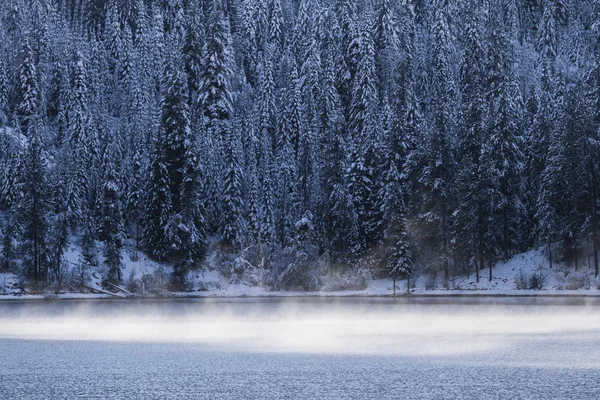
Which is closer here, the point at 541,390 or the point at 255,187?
the point at 541,390

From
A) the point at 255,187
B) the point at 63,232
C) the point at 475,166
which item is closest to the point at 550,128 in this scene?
the point at 475,166

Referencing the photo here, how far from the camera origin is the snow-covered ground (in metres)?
50.1

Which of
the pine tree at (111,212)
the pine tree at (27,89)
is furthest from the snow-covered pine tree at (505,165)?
the pine tree at (27,89)

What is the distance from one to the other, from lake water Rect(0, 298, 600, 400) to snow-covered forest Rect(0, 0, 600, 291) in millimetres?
22423

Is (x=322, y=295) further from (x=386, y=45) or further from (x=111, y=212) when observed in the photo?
(x=386, y=45)

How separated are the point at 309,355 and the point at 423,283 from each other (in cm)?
3844

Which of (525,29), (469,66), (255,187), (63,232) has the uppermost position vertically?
(525,29)

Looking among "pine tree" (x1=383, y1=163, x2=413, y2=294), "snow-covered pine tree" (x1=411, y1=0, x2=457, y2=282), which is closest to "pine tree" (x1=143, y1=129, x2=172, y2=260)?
"pine tree" (x1=383, y1=163, x2=413, y2=294)

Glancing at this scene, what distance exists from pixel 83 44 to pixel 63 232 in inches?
1438

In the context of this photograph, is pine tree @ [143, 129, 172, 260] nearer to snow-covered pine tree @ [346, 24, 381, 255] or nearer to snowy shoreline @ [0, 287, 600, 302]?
snowy shoreline @ [0, 287, 600, 302]

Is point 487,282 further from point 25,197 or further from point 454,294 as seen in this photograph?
point 25,197

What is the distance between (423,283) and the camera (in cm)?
5606

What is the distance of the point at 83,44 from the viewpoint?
288 ft

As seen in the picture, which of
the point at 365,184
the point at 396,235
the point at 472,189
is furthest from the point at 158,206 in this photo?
the point at 472,189
